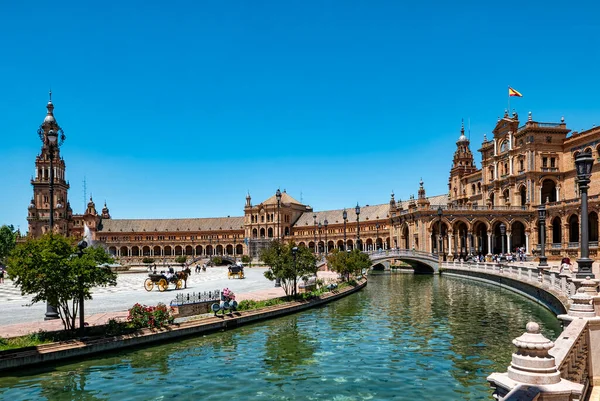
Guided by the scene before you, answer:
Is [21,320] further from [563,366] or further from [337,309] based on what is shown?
[563,366]

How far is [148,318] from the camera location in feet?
60.1

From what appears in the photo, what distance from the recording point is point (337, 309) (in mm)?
27594

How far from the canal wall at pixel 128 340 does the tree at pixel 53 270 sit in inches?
47.0

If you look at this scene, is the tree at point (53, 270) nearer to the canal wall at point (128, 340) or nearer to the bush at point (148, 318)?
the canal wall at point (128, 340)

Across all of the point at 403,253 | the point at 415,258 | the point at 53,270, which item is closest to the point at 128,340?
the point at 53,270

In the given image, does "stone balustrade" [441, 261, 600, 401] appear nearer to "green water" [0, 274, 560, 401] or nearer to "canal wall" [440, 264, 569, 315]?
"green water" [0, 274, 560, 401]

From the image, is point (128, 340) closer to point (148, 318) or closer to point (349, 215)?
point (148, 318)

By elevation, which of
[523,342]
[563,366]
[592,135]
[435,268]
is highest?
[592,135]

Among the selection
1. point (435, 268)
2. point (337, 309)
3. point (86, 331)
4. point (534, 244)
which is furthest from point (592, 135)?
point (86, 331)

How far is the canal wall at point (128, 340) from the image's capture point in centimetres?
1440

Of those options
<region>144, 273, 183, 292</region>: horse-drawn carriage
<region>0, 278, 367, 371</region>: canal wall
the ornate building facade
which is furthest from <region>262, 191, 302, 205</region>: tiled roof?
<region>0, 278, 367, 371</region>: canal wall

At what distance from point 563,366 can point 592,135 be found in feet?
207

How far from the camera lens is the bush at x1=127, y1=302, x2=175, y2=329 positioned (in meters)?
18.1

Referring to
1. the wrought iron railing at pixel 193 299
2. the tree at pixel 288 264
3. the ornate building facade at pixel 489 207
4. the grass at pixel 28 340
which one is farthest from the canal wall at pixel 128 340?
the ornate building facade at pixel 489 207
